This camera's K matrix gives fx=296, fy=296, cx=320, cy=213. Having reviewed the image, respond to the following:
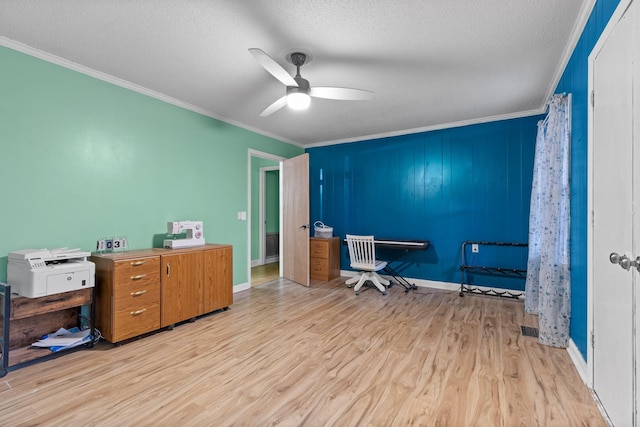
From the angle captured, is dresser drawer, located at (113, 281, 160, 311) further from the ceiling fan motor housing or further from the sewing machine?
the ceiling fan motor housing

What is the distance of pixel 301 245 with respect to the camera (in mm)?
4828

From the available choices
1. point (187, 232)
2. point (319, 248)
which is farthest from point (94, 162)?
point (319, 248)

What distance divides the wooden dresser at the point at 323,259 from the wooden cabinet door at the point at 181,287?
7.56 feet

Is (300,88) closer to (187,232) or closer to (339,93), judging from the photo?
(339,93)

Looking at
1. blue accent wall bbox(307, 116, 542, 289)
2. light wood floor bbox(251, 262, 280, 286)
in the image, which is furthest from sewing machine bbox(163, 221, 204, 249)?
blue accent wall bbox(307, 116, 542, 289)

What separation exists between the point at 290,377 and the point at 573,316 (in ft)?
7.44

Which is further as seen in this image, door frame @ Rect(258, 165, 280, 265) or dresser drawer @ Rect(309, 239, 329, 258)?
door frame @ Rect(258, 165, 280, 265)

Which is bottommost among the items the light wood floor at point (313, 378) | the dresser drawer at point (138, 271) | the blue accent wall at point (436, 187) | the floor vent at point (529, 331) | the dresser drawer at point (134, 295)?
the light wood floor at point (313, 378)

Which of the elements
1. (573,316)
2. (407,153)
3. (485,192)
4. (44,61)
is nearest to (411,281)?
(485,192)

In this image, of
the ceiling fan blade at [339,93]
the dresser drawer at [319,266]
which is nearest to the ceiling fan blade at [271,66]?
the ceiling fan blade at [339,93]

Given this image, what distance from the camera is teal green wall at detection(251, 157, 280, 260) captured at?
6.43m

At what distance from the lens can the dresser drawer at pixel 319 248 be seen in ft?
16.8

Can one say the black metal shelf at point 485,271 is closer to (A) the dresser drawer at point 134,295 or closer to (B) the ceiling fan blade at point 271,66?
(B) the ceiling fan blade at point 271,66

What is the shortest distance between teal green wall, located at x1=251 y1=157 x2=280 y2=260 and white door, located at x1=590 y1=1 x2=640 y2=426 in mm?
5409
